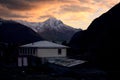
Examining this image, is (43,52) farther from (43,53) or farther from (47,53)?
(47,53)

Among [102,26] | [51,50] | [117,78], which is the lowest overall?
[117,78]

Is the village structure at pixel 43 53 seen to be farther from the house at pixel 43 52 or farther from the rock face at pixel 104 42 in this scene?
the rock face at pixel 104 42

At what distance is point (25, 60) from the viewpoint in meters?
63.1

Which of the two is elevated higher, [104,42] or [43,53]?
[104,42]

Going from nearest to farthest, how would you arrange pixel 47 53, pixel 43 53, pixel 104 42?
pixel 43 53, pixel 47 53, pixel 104 42

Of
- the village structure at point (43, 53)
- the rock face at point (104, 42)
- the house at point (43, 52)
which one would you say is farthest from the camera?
the rock face at point (104, 42)

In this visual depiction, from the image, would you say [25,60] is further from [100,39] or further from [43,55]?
[100,39]

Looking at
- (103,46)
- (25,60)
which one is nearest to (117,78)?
(25,60)

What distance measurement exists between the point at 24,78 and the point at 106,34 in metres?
42.6

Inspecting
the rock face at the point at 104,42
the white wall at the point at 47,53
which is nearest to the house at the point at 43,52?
the white wall at the point at 47,53

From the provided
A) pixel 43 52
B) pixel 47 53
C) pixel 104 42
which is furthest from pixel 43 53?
pixel 104 42

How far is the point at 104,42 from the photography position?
7888cm

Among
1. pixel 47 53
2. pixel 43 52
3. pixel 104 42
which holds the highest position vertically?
pixel 104 42

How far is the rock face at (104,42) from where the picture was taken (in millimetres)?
62812
